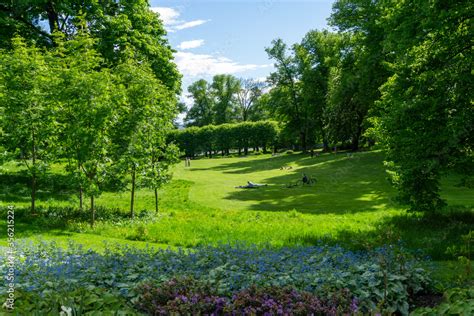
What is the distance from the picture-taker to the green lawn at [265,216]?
40.5ft

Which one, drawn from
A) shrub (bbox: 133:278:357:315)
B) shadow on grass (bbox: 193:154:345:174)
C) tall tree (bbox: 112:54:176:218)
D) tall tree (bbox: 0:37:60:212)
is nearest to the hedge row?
shadow on grass (bbox: 193:154:345:174)

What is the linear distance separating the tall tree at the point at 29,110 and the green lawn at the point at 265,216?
1.32 meters

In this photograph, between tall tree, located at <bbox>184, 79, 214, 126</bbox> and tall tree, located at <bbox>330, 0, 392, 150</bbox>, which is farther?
tall tree, located at <bbox>184, 79, 214, 126</bbox>

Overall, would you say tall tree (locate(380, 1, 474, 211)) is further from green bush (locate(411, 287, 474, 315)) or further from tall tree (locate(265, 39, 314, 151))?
tall tree (locate(265, 39, 314, 151))

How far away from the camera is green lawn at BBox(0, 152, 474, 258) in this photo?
40.5 feet

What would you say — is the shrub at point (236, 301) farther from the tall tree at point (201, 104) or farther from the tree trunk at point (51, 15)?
the tall tree at point (201, 104)

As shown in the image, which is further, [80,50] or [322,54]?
[322,54]

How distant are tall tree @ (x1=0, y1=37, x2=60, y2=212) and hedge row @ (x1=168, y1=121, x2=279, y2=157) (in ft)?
222

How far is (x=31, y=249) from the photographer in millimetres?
8898

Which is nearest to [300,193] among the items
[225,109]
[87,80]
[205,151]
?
[87,80]

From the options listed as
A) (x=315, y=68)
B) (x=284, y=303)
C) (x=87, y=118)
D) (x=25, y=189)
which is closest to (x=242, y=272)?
(x=284, y=303)

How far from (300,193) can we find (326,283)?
21.5 m

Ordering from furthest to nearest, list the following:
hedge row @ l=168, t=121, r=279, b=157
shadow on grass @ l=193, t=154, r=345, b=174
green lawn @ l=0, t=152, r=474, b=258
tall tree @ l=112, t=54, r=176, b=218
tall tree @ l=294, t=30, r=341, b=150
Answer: hedge row @ l=168, t=121, r=279, b=157 < tall tree @ l=294, t=30, r=341, b=150 < shadow on grass @ l=193, t=154, r=345, b=174 < tall tree @ l=112, t=54, r=176, b=218 < green lawn @ l=0, t=152, r=474, b=258

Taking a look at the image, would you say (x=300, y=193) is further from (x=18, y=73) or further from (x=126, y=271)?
(x=126, y=271)
